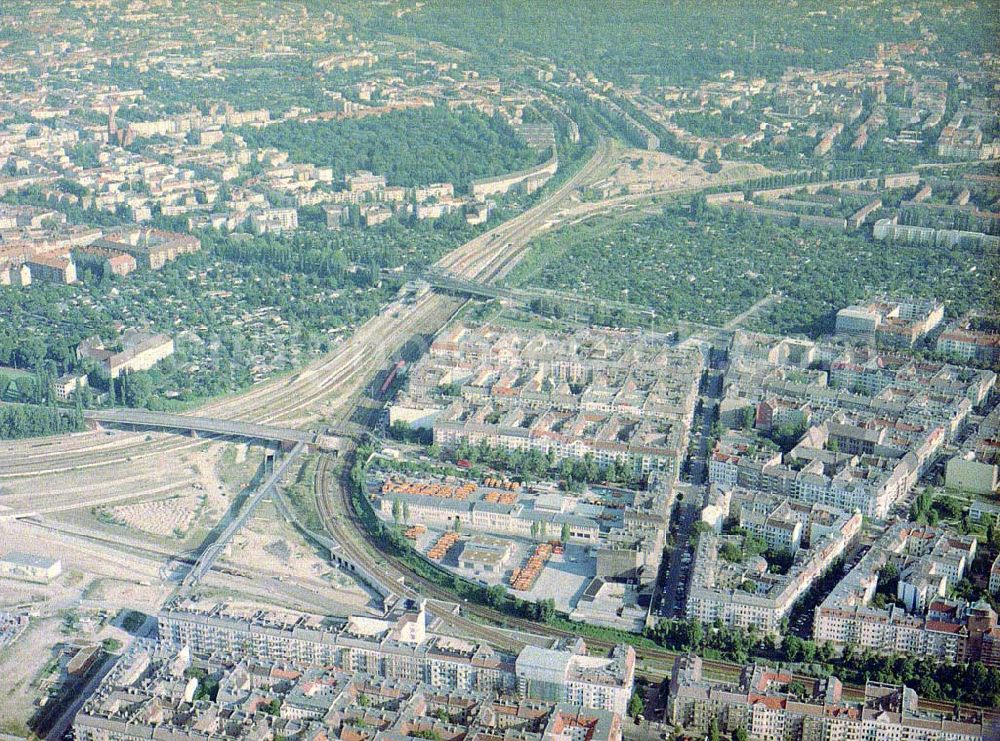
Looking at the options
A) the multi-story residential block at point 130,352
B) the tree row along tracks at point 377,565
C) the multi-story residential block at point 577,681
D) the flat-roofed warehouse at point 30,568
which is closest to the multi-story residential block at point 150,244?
the multi-story residential block at point 130,352

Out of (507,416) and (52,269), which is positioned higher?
(52,269)

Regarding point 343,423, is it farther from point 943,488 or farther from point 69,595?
point 943,488

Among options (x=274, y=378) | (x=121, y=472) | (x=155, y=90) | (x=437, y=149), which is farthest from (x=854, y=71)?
(x=121, y=472)

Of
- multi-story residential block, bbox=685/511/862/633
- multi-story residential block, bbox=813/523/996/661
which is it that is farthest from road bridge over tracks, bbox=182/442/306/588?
multi-story residential block, bbox=813/523/996/661

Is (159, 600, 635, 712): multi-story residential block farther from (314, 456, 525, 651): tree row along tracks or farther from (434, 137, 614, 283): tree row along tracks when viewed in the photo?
(434, 137, 614, 283): tree row along tracks

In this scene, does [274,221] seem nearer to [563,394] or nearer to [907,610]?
[563,394]

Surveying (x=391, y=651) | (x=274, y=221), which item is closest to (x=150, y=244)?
(x=274, y=221)

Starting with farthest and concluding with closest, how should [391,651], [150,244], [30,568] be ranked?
[150,244]
[30,568]
[391,651]

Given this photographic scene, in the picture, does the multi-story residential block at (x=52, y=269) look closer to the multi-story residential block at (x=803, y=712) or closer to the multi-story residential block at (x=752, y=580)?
the multi-story residential block at (x=752, y=580)
